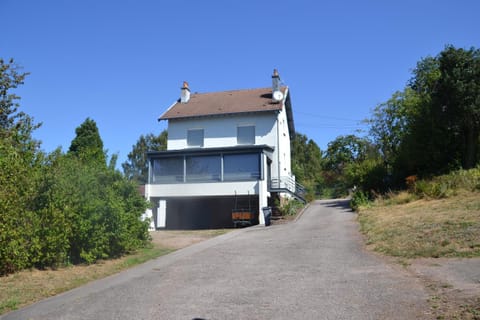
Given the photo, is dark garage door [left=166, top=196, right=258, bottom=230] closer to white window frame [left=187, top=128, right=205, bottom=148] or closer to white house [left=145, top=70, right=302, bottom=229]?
white house [left=145, top=70, right=302, bottom=229]

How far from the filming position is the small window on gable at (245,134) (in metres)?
26.9

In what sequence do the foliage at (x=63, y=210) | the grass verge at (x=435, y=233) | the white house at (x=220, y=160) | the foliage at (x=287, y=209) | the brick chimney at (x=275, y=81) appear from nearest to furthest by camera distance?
the grass verge at (x=435, y=233) < the foliage at (x=63, y=210) < the foliage at (x=287, y=209) < the white house at (x=220, y=160) < the brick chimney at (x=275, y=81)

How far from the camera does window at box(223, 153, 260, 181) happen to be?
23.0 m

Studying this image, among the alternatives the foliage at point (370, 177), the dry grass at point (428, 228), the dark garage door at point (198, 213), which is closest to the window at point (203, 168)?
the dark garage door at point (198, 213)

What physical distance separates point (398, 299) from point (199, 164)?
18.9 m

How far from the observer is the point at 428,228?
11836 millimetres

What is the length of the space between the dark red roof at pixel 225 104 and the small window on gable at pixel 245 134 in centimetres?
124

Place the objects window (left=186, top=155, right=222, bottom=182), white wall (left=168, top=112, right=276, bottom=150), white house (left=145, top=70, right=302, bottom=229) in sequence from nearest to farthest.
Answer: white house (left=145, top=70, right=302, bottom=229) < window (left=186, top=155, right=222, bottom=182) < white wall (left=168, top=112, right=276, bottom=150)

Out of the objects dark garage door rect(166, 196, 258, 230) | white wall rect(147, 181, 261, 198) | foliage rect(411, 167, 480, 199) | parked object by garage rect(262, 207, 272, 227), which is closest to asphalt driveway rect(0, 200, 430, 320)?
parked object by garage rect(262, 207, 272, 227)

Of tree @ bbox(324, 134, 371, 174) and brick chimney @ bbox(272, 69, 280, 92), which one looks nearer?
brick chimney @ bbox(272, 69, 280, 92)

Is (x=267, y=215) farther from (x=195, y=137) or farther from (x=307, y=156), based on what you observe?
(x=307, y=156)

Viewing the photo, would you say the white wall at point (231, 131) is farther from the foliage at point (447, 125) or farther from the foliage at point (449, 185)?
the foliage at point (449, 185)

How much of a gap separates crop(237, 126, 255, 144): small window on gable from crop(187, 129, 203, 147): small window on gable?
9.38ft

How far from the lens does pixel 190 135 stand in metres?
28.0
